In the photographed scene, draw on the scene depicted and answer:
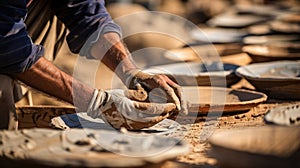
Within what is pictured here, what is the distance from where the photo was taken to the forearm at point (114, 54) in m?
2.67

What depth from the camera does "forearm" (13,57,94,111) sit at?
2.29 m

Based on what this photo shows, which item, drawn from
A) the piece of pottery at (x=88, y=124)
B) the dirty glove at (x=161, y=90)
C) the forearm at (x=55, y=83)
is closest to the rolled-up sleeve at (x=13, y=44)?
the forearm at (x=55, y=83)

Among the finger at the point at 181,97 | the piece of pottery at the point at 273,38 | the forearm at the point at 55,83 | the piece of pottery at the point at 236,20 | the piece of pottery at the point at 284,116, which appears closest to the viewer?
the piece of pottery at the point at 284,116

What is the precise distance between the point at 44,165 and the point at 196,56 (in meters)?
2.82

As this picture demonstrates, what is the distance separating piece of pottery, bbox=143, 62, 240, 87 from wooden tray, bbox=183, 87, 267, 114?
12 centimetres

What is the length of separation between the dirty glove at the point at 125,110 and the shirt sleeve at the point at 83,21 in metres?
0.58

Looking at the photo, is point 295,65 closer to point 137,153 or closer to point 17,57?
point 17,57

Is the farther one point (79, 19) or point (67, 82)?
point (79, 19)

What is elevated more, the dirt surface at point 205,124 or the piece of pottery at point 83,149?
the piece of pottery at point 83,149

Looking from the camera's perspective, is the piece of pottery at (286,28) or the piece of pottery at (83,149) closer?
the piece of pottery at (83,149)

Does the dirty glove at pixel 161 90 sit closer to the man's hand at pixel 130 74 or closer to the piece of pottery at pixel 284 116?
the man's hand at pixel 130 74

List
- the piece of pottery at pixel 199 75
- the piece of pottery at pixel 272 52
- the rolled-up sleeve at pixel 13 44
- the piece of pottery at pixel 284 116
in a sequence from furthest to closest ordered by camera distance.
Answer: the piece of pottery at pixel 272 52, the piece of pottery at pixel 199 75, the rolled-up sleeve at pixel 13 44, the piece of pottery at pixel 284 116

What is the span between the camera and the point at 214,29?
243 inches

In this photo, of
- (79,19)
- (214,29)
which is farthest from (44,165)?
(214,29)
